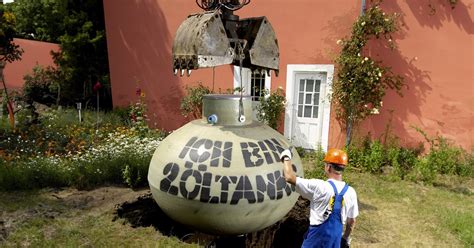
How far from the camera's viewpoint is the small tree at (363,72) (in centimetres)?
793

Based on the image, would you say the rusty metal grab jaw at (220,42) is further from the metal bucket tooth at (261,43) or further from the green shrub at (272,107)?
the green shrub at (272,107)

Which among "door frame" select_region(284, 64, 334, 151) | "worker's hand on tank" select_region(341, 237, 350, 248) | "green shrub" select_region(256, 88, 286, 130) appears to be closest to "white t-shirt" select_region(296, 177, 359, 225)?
"worker's hand on tank" select_region(341, 237, 350, 248)

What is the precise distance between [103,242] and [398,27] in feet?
25.3

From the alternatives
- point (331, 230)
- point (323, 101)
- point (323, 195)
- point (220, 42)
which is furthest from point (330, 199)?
point (323, 101)

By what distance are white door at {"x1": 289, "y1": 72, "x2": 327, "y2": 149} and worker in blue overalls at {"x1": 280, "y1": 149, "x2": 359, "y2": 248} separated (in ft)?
19.2

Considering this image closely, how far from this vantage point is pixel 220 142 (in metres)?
3.40

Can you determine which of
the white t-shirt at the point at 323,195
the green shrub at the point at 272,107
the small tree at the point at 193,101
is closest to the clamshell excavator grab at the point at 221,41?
the white t-shirt at the point at 323,195

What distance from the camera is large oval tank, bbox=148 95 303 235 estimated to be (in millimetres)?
3262

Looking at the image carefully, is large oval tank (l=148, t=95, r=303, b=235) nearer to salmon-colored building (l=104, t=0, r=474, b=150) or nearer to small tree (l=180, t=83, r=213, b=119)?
salmon-colored building (l=104, t=0, r=474, b=150)

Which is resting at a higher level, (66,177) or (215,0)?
(215,0)

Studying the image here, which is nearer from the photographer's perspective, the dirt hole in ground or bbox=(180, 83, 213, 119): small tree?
the dirt hole in ground

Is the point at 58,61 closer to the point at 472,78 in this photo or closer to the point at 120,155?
the point at 120,155

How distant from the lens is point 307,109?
→ 9406mm

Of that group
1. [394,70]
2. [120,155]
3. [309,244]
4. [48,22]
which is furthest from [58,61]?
[309,244]
